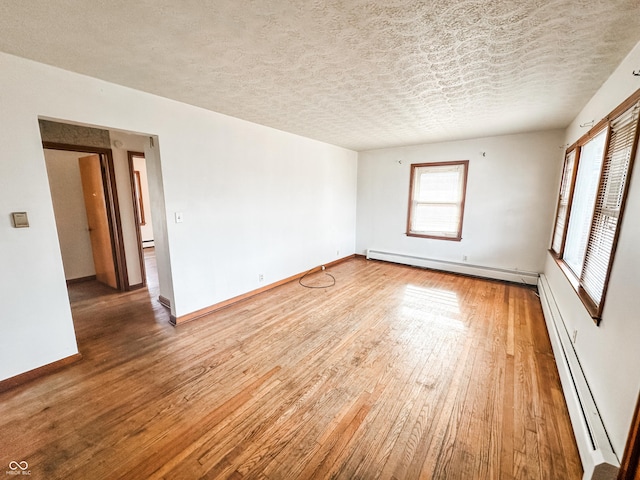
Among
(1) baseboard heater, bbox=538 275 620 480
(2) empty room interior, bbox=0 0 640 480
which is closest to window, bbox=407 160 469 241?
(2) empty room interior, bbox=0 0 640 480

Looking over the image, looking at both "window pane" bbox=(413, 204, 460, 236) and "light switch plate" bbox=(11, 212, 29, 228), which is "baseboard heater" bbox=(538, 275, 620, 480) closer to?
"window pane" bbox=(413, 204, 460, 236)

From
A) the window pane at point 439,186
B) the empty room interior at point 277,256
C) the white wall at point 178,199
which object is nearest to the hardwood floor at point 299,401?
the empty room interior at point 277,256

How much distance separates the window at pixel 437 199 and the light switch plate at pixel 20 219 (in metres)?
5.27

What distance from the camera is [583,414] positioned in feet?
5.11

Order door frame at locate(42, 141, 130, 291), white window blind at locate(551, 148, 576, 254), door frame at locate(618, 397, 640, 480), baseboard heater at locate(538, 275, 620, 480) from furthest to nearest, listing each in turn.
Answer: door frame at locate(42, 141, 130, 291) → white window blind at locate(551, 148, 576, 254) → baseboard heater at locate(538, 275, 620, 480) → door frame at locate(618, 397, 640, 480)

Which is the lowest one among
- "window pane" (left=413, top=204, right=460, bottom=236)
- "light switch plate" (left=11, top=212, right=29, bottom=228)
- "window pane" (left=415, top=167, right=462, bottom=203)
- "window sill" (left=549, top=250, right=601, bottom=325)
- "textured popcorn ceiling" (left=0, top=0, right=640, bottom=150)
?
"window sill" (left=549, top=250, right=601, bottom=325)

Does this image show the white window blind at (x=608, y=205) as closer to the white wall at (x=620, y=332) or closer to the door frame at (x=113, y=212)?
the white wall at (x=620, y=332)

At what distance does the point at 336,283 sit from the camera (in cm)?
440

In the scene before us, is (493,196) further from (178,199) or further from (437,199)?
(178,199)

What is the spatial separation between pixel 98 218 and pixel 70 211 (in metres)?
0.59

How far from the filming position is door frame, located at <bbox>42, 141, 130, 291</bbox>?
365 cm

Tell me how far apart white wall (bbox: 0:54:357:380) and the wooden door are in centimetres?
143

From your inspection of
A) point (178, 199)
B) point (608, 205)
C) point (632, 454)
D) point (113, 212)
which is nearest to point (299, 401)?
point (632, 454)

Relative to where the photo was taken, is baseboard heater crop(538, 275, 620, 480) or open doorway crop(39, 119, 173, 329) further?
open doorway crop(39, 119, 173, 329)
